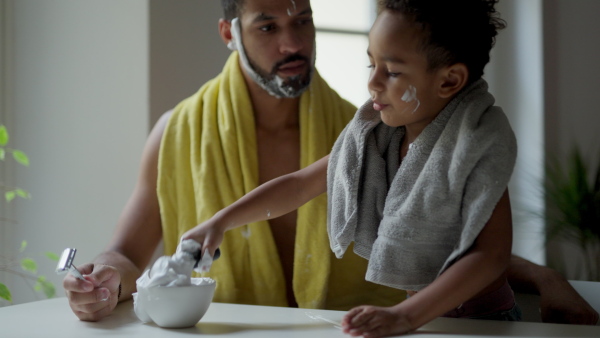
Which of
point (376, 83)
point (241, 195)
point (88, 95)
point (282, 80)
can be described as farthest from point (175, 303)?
point (88, 95)

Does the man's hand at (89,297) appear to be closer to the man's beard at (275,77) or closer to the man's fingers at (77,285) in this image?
the man's fingers at (77,285)

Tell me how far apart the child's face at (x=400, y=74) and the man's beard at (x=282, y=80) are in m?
0.47

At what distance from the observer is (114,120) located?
5.05ft

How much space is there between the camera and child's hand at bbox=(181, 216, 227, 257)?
28.5 inches

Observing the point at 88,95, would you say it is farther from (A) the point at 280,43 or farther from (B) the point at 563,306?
(B) the point at 563,306

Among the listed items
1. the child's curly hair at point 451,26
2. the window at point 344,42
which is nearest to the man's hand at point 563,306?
the child's curly hair at point 451,26

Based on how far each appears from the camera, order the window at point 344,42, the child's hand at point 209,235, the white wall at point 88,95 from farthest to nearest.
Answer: the window at point 344,42, the white wall at point 88,95, the child's hand at point 209,235

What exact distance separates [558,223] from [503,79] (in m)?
0.43

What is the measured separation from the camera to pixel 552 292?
89 cm

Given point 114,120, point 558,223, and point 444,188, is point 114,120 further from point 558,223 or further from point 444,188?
point 558,223

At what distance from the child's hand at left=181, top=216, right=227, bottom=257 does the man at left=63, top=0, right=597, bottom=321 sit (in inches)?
13.3

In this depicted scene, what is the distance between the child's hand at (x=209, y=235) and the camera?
725 millimetres

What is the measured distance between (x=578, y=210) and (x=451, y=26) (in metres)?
1.25

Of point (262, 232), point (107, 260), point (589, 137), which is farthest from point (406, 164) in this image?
point (589, 137)
